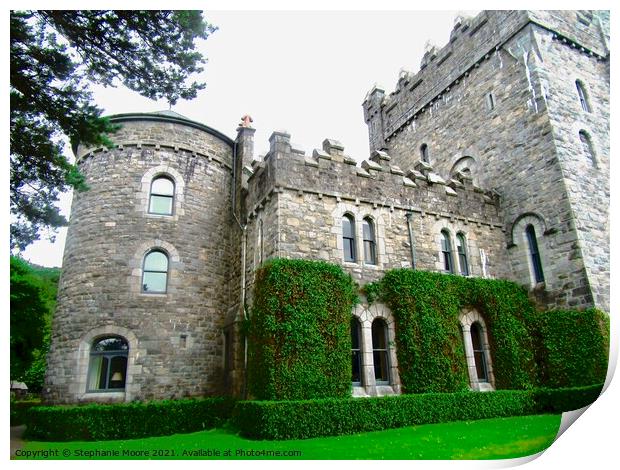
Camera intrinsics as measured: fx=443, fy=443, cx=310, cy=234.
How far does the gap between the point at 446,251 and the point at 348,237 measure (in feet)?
12.3

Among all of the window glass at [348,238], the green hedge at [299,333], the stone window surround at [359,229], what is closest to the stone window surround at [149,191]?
the green hedge at [299,333]

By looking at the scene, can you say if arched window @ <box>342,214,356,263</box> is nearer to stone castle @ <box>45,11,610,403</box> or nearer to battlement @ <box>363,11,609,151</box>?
stone castle @ <box>45,11,610,403</box>

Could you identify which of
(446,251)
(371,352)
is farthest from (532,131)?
(371,352)

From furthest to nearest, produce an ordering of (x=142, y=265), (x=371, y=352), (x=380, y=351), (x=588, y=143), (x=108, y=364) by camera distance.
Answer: (x=588, y=143) < (x=142, y=265) < (x=108, y=364) < (x=380, y=351) < (x=371, y=352)

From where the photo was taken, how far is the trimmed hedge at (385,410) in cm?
950

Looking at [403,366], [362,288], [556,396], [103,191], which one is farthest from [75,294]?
[556,396]

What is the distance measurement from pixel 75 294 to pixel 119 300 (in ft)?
4.54

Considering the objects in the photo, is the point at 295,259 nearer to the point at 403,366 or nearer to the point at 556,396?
the point at 403,366

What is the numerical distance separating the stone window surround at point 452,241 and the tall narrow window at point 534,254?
6.91ft

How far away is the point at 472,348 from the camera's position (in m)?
13.3

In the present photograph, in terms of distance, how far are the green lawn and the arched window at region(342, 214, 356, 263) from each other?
4.73m

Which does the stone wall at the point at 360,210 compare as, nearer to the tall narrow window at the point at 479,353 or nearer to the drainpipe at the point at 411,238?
the drainpipe at the point at 411,238

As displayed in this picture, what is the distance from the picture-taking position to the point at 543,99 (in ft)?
48.8

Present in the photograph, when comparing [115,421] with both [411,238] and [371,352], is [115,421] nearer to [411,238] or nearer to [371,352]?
[371,352]
